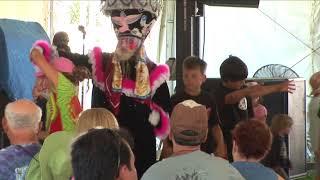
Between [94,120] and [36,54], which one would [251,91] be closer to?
[36,54]

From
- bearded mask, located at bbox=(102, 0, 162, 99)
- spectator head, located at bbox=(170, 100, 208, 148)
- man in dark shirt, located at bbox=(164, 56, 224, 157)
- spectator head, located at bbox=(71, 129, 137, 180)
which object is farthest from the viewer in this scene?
man in dark shirt, located at bbox=(164, 56, 224, 157)

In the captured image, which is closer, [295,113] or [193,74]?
[193,74]

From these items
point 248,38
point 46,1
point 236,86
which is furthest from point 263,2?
point 236,86

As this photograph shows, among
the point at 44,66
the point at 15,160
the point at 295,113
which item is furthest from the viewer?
the point at 295,113

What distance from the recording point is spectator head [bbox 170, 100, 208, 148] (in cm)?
225

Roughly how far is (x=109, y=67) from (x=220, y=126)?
3.44 ft

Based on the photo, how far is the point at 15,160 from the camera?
8.11 ft

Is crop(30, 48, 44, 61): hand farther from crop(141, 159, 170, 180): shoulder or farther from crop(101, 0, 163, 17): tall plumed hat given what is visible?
crop(141, 159, 170, 180): shoulder

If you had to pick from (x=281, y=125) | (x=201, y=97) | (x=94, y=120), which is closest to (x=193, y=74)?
(x=201, y=97)

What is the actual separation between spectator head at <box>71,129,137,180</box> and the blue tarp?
7.32ft

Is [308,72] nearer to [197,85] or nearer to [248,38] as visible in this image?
[248,38]

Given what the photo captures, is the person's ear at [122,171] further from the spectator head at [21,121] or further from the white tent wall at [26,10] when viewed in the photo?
the white tent wall at [26,10]

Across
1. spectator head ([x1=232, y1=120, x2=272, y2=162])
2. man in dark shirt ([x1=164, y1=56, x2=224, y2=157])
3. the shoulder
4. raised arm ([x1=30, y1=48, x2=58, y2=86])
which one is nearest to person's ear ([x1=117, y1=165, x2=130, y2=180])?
the shoulder

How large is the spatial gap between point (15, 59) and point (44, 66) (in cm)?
143
